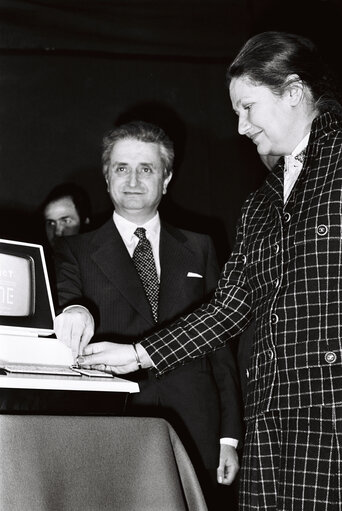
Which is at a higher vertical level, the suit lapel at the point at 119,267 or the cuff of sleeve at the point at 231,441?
the suit lapel at the point at 119,267

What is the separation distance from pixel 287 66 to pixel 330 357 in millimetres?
706

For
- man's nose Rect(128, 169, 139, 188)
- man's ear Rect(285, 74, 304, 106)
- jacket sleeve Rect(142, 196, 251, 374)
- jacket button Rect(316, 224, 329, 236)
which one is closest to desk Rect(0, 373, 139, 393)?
jacket sleeve Rect(142, 196, 251, 374)

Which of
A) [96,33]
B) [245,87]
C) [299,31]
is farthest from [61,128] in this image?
[245,87]

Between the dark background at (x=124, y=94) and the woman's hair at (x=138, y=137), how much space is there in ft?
2.46

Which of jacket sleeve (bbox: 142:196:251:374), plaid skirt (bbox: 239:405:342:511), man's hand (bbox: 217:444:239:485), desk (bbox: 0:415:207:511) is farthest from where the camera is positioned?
man's hand (bbox: 217:444:239:485)

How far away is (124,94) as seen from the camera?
3.50 m

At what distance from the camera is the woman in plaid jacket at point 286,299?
1.41 meters

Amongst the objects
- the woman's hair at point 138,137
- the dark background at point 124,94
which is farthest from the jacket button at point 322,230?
the dark background at point 124,94

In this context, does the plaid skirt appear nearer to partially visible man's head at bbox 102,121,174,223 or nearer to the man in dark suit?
the man in dark suit

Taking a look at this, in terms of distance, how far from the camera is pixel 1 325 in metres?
1.58

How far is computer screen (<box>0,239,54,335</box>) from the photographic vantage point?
162 cm

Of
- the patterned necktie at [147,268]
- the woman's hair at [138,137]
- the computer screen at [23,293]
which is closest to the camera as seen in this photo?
the computer screen at [23,293]

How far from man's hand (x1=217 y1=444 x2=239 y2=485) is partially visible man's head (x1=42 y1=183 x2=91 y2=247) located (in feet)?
4.75

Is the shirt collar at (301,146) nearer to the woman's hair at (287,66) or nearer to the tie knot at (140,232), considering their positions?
the woman's hair at (287,66)
